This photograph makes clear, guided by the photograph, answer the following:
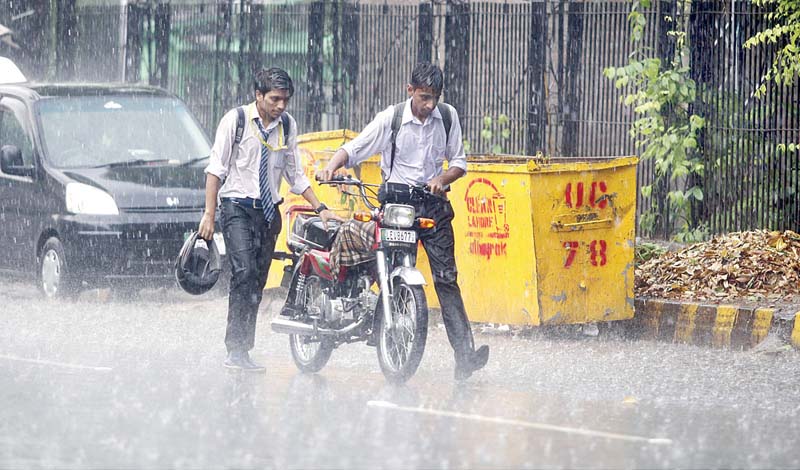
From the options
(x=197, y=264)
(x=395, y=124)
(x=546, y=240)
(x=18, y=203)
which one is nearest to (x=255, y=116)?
(x=395, y=124)

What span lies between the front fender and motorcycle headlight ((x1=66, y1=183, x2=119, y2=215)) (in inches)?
180

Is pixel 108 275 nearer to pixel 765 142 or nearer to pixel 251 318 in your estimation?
pixel 251 318

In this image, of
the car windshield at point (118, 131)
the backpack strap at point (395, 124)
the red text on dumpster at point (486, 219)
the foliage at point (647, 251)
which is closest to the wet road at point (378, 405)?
the red text on dumpster at point (486, 219)

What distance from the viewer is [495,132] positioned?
54.1 feet

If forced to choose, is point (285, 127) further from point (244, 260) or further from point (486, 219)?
point (486, 219)

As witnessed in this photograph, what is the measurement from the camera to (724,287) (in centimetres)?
1170

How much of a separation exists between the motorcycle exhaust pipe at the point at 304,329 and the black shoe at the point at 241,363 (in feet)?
0.84

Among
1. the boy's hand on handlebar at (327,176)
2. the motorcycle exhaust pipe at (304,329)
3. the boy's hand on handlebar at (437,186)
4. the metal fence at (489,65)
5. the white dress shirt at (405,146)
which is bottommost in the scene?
the motorcycle exhaust pipe at (304,329)

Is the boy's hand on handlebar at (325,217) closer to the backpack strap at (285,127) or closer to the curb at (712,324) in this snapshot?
the backpack strap at (285,127)

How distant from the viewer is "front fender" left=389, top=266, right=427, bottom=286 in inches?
341

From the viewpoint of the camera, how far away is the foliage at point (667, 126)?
14328 mm

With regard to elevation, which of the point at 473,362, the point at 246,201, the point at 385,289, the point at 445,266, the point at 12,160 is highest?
the point at 12,160

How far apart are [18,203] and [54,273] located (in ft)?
2.80

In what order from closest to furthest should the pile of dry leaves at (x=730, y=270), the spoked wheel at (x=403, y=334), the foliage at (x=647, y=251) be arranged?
the spoked wheel at (x=403, y=334) → the pile of dry leaves at (x=730, y=270) → the foliage at (x=647, y=251)
